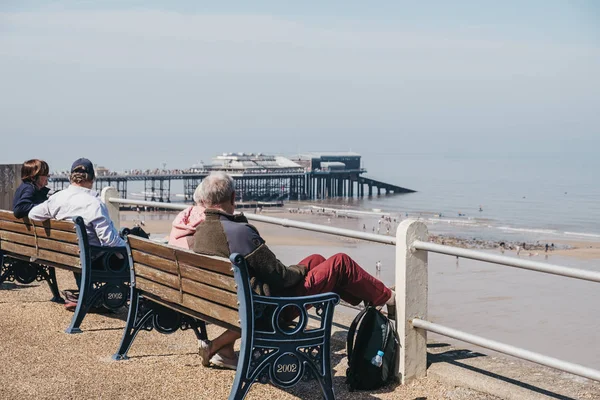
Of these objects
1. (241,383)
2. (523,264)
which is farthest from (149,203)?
(523,264)

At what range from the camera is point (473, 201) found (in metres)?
61.5

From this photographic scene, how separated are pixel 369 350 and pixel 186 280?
2.96 ft

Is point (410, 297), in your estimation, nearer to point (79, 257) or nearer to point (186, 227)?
point (186, 227)

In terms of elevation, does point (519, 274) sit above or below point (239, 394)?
below

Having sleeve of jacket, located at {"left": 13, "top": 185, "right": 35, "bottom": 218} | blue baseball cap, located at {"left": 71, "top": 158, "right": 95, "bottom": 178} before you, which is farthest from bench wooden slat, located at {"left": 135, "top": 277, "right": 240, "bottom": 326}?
sleeve of jacket, located at {"left": 13, "top": 185, "right": 35, "bottom": 218}

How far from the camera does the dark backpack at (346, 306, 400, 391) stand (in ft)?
12.7

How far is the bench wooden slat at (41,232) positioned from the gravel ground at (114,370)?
54 cm

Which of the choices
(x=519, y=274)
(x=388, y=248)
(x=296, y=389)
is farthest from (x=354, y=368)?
(x=388, y=248)

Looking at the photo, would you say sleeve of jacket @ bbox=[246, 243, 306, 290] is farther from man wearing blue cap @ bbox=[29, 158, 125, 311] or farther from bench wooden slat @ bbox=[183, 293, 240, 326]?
man wearing blue cap @ bbox=[29, 158, 125, 311]

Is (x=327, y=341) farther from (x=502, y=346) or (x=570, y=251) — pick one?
(x=570, y=251)

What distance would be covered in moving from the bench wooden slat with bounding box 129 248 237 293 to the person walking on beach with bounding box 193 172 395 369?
0.30 ft

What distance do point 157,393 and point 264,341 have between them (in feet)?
2.42

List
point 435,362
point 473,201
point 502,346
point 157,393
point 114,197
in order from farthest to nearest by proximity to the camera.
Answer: point 473,201, point 114,197, point 435,362, point 157,393, point 502,346

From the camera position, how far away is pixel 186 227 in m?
4.23
